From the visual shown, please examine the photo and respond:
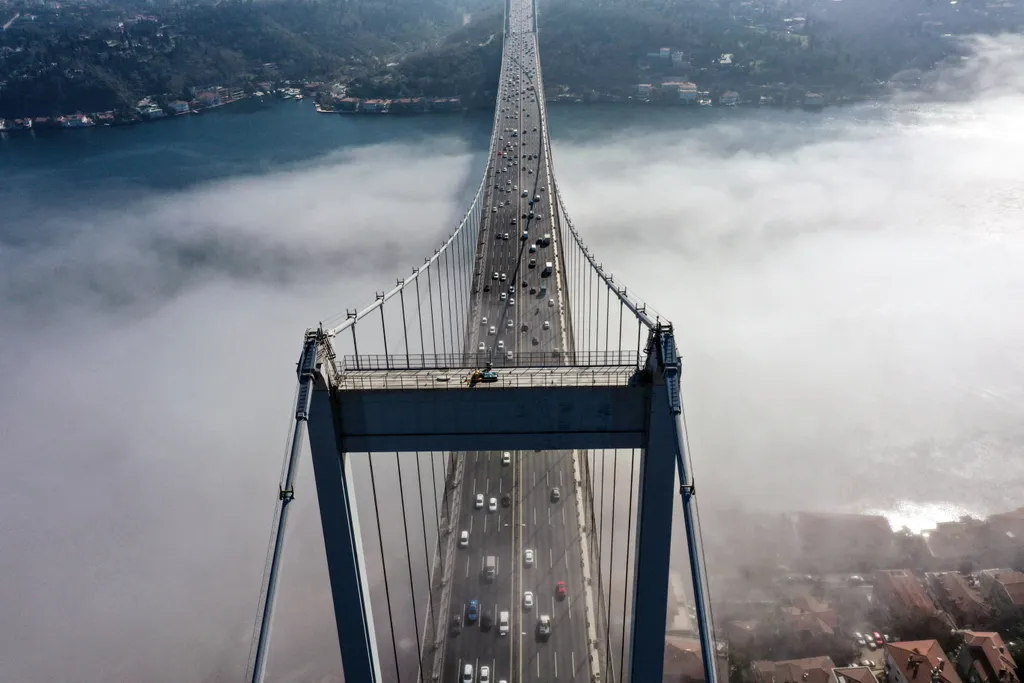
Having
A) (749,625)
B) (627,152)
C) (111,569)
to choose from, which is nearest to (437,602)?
(749,625)

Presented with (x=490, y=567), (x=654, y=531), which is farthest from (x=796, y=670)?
(x=654, y=531)

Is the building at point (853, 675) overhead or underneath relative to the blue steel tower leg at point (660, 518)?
underneath

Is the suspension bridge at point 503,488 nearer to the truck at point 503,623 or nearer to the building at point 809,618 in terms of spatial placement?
the truck at point 503,623

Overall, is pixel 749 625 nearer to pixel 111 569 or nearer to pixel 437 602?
pixel 437 602

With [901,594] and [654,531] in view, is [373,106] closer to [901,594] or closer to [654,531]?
[901,594]

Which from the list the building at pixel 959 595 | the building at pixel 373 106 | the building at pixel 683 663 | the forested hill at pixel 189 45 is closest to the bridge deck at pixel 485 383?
the building at pixel 683 663
